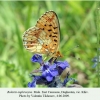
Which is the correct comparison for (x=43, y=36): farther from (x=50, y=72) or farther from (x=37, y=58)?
(x=50, y=72)

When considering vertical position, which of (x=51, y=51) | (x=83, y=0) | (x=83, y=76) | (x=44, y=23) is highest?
(x=83, y=0)

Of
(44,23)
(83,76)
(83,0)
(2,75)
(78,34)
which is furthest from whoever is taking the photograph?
(83,0)

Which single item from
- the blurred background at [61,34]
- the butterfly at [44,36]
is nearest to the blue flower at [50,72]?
the butterfly at [44,36]

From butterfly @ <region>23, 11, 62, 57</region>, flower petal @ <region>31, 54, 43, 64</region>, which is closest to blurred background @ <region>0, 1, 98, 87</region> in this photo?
butterfly @ <region>23, 11, 62, 57</region>

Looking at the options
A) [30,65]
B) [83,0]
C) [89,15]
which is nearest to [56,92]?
[30,65]

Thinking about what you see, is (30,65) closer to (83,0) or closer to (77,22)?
(77,22)

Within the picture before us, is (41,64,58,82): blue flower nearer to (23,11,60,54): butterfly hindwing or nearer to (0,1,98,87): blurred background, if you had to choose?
(23,11,60,54): butterfly hindwing

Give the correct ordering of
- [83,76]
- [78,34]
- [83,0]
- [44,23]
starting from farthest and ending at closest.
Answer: [83,0] → [78,34] → [83,76] → [44,23]

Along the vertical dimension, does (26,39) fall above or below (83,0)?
below
